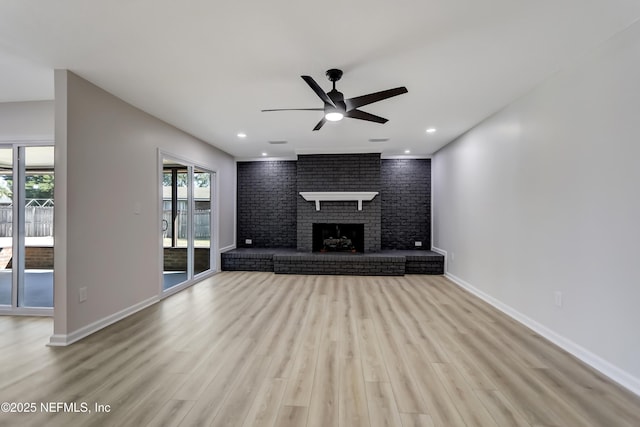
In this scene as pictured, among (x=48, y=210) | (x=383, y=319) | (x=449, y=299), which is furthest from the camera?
(x=449, y=299)

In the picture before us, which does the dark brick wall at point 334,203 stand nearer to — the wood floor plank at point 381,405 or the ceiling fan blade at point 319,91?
the ceiling fan blade at point 319,91

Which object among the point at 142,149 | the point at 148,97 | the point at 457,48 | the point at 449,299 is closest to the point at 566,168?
the point at 457,48

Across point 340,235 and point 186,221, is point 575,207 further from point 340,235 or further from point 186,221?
point 186,221

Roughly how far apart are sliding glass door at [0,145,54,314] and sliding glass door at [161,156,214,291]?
59.7 inches

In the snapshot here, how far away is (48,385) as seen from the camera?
6.56 feet

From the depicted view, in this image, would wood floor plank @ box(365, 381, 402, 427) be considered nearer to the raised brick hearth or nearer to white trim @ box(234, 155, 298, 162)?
the raised brick hearth

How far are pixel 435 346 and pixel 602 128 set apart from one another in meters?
2.19

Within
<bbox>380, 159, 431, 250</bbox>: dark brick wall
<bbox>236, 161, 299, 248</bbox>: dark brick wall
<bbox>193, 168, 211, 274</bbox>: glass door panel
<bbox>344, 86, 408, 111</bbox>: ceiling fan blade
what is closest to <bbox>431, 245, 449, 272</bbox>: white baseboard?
<bbox>380, 159, 431, 250</bbox>: dark brick wall

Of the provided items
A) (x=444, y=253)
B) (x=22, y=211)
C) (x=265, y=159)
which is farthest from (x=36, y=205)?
(x=444, y=253)

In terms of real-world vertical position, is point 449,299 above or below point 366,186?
below

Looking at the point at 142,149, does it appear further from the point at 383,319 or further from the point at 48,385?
the point at 383,319

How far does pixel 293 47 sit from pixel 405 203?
195 inches

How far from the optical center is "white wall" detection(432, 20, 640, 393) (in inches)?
79.0

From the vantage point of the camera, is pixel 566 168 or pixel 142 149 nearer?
pixel 566 168
